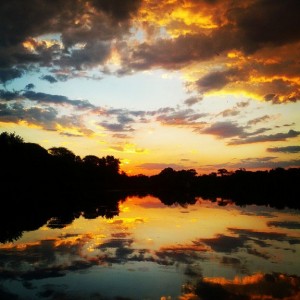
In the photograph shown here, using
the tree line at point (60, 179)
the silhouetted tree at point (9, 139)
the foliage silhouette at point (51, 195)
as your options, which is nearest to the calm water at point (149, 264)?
the foliage silhouette at point (51, 195)

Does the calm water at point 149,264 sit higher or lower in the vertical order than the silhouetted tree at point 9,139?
lower

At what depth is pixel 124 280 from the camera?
44.3ft

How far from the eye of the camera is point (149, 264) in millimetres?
16031

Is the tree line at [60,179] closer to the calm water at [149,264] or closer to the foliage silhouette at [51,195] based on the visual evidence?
the foliage silhouette at [51,195]

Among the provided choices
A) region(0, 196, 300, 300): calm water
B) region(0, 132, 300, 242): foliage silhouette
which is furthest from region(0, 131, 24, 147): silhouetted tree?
region(0, 196, 300, 300): calm water

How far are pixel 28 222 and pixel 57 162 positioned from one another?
260 feet

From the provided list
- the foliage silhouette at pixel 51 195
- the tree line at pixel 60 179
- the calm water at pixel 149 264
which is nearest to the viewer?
the calm water at pixel 149 264

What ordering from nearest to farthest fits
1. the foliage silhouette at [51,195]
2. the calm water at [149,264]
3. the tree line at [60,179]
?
the calm water at [149,264], the foliage silhouette at [51,195], the tree line at [60,179]

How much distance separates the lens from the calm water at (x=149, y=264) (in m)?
12.1

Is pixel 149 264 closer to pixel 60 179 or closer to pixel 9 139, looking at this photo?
pixel 9 139

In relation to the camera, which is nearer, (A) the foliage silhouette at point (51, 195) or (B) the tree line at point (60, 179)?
(A) the foliage silhouette at point (51, 195)

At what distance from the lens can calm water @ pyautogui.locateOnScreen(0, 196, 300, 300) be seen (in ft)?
39.8

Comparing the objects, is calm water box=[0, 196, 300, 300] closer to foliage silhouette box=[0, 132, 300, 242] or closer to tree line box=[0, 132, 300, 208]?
foliage silhouette box=[0, 132, 300, 242]

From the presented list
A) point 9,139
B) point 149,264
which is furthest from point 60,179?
point 149,264
